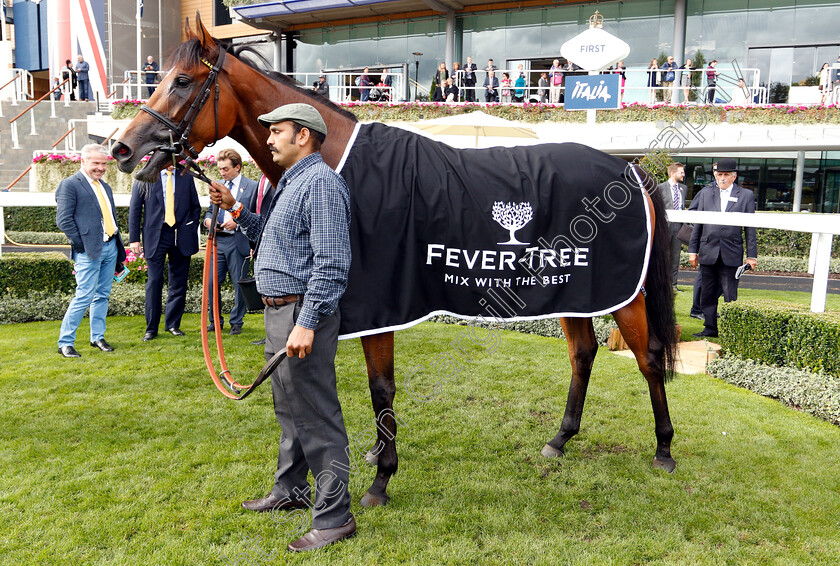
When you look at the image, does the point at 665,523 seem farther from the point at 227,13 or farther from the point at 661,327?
the point at 227,13

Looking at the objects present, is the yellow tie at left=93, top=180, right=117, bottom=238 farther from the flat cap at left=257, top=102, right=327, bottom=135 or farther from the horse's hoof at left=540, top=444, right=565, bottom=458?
the horse's hoof at left=540, top=444, right=565, bottom=458

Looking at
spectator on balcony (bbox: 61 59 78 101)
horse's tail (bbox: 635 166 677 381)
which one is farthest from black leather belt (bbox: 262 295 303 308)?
spectator on balcony (bbox: 61 59 78 101)

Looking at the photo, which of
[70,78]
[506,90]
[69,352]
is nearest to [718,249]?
[69,352]

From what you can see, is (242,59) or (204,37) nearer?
(204,37)

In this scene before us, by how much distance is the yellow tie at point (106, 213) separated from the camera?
5.84 meters

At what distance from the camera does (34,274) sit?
7.36 meters

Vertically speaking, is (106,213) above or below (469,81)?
below

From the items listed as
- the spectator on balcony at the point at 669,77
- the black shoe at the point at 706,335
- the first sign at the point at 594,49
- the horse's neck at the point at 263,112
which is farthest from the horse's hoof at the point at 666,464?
the spectator on balcony at the point at 669,77

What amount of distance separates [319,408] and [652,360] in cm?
212

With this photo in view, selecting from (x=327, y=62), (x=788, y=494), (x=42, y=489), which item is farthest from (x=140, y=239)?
(x=327, y=62)

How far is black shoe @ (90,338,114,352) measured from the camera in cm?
586

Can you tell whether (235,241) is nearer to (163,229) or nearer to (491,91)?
(163,229)

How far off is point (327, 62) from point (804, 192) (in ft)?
64.8

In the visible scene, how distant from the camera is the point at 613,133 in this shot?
18.5m
